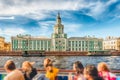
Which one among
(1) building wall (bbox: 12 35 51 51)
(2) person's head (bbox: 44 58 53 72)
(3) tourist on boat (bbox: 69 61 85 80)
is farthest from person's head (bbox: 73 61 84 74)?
(1) building wall (bbox: 12 35 51 51)

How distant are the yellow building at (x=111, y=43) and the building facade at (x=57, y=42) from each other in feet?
9.52

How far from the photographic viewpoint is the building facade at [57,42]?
37.8m

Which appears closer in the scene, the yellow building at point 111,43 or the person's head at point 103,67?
the person's head at point 103,67

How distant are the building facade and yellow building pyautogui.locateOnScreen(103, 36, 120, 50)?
2.90m

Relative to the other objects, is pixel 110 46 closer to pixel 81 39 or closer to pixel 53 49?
pixel 81 39

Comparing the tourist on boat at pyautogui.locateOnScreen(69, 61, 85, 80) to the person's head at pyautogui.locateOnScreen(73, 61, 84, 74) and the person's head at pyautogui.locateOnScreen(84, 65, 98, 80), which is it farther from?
the person's head at pyautogui.locateOnScreen(84, 65, 98, 80)

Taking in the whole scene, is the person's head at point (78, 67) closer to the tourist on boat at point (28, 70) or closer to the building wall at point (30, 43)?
the tourist on boat at point (28, 70)

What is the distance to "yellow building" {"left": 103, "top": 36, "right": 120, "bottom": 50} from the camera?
40.9 metres

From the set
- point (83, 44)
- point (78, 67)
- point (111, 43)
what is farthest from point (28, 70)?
point (111, 43)

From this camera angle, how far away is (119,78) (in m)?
2.57

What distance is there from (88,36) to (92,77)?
38.2 metres

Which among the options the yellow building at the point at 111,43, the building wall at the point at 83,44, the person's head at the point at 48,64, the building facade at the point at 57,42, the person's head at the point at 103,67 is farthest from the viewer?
the yellow building at the point at 111,43

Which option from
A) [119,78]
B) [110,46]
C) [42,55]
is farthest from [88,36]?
[119,78]

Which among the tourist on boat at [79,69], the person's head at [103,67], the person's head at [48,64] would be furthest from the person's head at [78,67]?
the person's head at [48,64]
